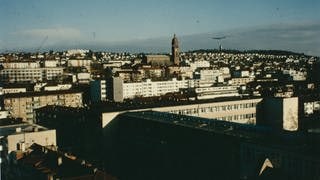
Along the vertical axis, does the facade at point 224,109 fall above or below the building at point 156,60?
below

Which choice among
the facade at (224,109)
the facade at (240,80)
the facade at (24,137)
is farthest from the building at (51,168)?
the facade at (240,80)

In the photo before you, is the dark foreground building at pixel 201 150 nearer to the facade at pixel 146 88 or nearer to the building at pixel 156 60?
the facade at pixel 146 88

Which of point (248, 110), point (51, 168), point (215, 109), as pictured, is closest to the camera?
point (51, 168)

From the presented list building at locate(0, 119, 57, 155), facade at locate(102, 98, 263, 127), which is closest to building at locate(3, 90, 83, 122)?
facade at locate(102, 98, 263, 127)

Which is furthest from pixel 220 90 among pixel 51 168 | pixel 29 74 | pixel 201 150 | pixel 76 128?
pixel 51 168

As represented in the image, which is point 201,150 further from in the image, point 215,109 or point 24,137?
point 215,109

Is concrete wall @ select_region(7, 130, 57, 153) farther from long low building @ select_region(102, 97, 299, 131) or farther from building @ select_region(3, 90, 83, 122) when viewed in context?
building @ select_region(3, 90, 83, 122)
